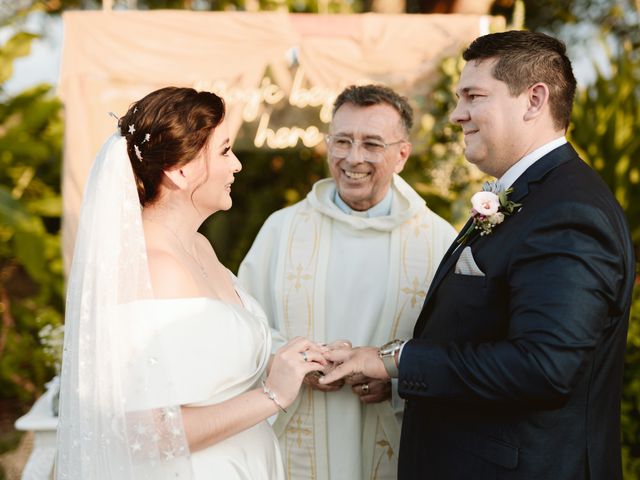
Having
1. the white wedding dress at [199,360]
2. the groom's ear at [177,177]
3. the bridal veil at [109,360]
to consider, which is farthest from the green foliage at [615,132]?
the bridal veil at [109,360]

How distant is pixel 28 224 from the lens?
6.99m

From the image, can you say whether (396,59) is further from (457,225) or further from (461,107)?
(461,107)

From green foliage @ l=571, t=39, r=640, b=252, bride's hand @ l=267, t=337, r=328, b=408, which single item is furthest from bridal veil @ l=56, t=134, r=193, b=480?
green foliage @ l=571, t=39, r=640, b=252

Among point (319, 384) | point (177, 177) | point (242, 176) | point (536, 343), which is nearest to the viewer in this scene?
point (536, 343)

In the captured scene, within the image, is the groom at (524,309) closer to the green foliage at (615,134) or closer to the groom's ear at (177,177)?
the groom's ear at (177,177)

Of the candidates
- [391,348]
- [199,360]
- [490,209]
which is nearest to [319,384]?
[391,348]

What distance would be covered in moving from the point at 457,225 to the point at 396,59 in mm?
1980

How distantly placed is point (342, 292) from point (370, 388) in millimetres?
507

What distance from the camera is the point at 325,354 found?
7.64 feet

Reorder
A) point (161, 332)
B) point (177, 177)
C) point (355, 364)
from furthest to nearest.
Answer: point (355, 364) < point (177, 177) < point (161, 332)

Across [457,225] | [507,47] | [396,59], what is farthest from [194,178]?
[396,59]

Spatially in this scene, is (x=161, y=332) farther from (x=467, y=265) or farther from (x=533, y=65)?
(x=533, y=65)

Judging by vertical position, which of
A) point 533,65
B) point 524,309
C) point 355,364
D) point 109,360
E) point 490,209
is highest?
point 533,65

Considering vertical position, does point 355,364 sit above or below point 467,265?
below
